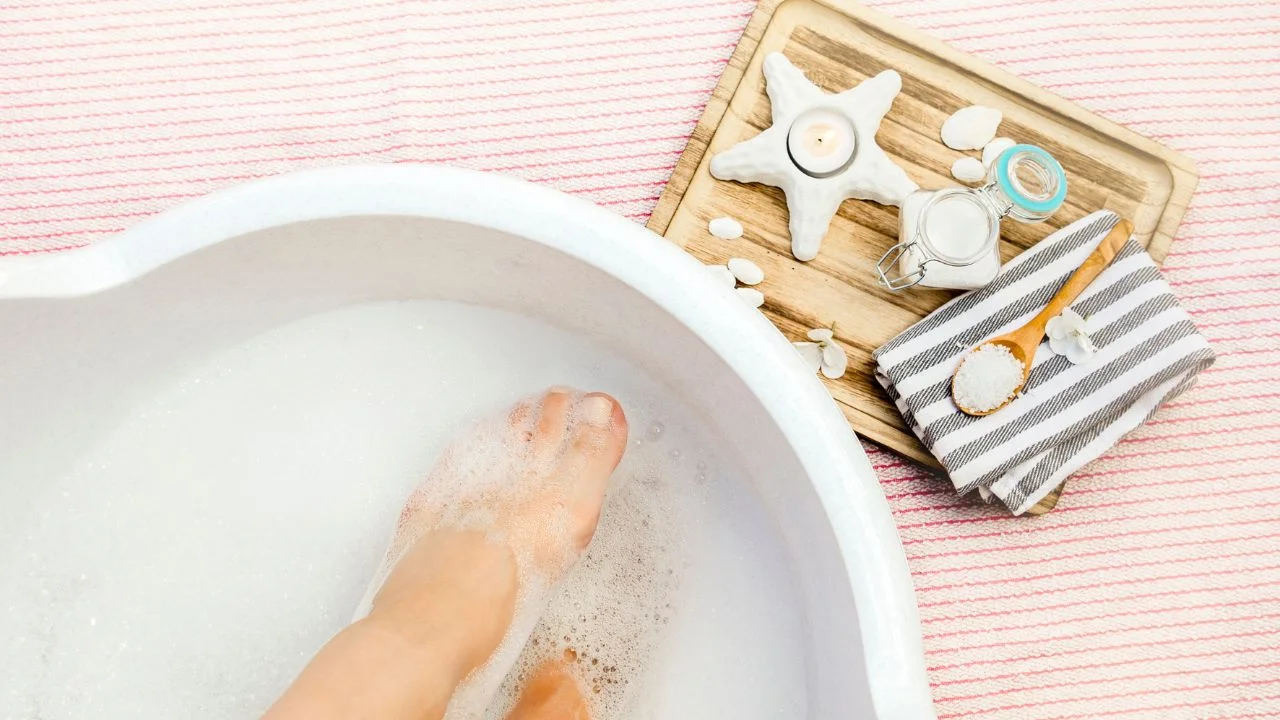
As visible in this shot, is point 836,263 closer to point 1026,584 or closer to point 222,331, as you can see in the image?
point 1026,584

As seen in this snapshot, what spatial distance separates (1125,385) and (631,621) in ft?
1.67

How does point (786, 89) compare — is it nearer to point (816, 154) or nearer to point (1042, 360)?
point (816, 154)

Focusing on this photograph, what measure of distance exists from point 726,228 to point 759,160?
0.07 meters

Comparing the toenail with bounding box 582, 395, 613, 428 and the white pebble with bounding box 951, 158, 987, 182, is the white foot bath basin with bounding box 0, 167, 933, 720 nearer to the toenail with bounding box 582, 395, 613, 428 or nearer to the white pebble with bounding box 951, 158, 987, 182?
the toenail with bounding box 582, 395, 613, 428

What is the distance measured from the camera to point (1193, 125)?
85 centimetres

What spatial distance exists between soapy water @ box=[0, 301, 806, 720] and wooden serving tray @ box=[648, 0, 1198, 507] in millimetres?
150

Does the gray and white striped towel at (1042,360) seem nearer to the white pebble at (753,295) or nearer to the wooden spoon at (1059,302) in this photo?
the wooden spoon at (1059,302)

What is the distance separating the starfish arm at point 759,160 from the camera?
76 cm

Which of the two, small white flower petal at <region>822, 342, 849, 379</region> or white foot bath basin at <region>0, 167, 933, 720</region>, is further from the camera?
small white flower petal at <region>822, 342, 849, 379</region>

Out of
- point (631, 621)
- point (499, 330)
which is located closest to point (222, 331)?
point (499, 330)

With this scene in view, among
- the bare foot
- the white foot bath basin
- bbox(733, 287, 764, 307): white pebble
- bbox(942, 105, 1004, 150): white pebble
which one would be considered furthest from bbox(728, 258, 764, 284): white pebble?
the bare foot

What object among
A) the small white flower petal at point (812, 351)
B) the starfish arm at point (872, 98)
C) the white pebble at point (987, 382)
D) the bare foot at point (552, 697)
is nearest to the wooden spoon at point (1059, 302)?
the white pebble at point (987, 382)

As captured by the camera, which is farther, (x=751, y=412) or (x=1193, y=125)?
(x=1193, y=125)

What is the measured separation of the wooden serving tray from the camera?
0.78 m
